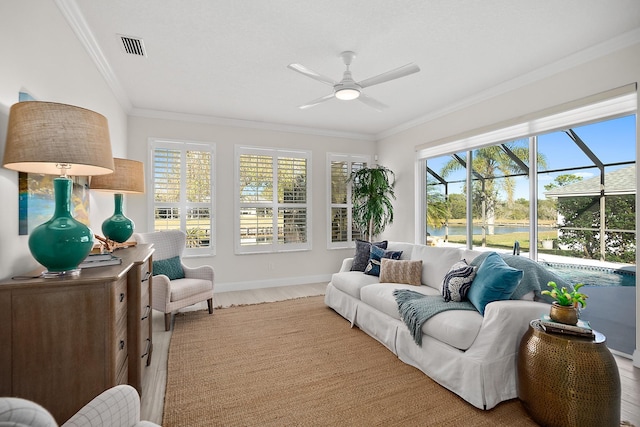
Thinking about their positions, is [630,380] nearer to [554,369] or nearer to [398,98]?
[554,369]

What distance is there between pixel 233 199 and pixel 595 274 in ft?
15.1

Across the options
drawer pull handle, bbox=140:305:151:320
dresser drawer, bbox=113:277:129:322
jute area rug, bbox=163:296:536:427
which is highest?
dresser drawer, bbox=113:277:129:322

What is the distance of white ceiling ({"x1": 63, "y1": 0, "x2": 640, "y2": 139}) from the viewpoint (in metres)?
2.25

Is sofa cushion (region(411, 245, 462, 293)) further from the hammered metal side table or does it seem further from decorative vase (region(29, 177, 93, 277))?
decorative vase (region(29, 177, 93, 277))

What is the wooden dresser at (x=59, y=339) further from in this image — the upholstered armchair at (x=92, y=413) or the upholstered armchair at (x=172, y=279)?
the upholstered armchair at (x=172, y=279)

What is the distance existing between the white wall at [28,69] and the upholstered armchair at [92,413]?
3.13 ft

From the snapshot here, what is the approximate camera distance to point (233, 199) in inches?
194

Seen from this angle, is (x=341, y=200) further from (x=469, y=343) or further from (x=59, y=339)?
(x=59, y=339)

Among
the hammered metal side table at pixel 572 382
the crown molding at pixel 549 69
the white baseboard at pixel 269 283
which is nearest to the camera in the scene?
the hammered metal side table at pixel 572 382

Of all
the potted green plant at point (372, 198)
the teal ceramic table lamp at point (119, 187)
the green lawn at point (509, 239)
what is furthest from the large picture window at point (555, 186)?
the teal ceramic table lamp at point (119, 187)

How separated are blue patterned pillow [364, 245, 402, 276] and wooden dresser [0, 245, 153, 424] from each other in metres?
2.73

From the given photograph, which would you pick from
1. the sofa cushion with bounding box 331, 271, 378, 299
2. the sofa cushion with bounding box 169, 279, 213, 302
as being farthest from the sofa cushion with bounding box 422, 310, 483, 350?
the sofa cushion with bounding box 169, 279, 213, 302

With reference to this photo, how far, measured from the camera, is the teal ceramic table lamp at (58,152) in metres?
1.33

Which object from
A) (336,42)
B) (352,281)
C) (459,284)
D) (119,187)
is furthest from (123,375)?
(336,42)
